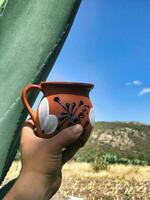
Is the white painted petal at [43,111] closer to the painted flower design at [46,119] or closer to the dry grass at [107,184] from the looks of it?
the painted flower design at [46,119]

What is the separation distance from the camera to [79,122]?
1963mm

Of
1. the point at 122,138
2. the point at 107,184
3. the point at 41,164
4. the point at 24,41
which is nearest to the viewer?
the point at 41,164

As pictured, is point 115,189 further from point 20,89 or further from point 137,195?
point 20,89

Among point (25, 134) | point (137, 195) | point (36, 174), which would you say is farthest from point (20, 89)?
point (137, 195)

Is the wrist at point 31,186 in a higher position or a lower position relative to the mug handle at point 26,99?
lower

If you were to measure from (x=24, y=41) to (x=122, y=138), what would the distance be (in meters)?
31.8

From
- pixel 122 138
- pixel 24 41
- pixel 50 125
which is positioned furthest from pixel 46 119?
pixel 122 138

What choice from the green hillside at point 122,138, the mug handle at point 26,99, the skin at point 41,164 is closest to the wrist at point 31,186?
the skin at point 41,164

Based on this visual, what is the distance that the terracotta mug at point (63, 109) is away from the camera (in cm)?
195

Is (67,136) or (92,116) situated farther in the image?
(92,116)

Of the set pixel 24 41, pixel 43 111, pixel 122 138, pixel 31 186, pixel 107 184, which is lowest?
pixel 122 138

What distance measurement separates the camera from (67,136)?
6.04 feet

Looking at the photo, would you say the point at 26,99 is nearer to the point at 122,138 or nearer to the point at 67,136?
the point at 67,136

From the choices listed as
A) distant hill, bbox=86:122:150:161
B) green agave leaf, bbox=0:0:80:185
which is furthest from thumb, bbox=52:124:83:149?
distant hill, bbox=86:122:150:161
